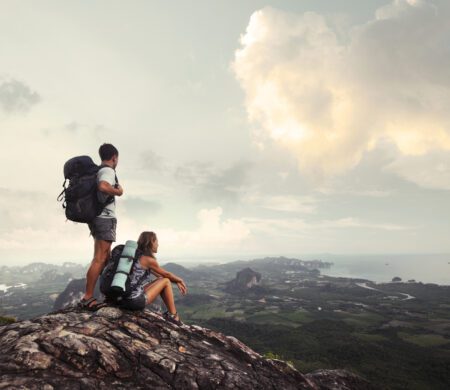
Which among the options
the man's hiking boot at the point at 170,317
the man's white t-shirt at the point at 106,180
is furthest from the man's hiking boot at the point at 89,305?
the man's white t-shirt at the point at 106,180

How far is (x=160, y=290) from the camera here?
10.8m

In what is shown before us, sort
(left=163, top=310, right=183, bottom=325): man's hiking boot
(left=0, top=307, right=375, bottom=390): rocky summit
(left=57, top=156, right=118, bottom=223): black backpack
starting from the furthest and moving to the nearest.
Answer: (left=163, top=310, right=183, bottom=325): man's hiking boot, (left=57, top=156, right=118, bottom=223): black backpack, (left=0, top=307, right=375, bottom=390): rocky summit

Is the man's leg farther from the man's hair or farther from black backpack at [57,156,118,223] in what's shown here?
the man's hair

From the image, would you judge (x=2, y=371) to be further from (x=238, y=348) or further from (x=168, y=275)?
(x=238, y=348)

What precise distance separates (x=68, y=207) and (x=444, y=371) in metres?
146

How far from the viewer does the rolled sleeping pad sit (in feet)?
30.1

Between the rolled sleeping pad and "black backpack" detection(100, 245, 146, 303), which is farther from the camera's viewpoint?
"black backpack" detection(100, 245, 146, 303)

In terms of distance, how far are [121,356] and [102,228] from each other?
4.01 m

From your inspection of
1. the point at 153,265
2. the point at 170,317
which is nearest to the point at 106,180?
the point at 153,265

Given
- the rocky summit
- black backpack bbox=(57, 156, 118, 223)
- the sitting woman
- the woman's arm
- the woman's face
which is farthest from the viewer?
the woman's face

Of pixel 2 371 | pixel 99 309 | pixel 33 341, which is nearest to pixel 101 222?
pixel 99 309

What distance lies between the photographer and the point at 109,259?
10.0 meters

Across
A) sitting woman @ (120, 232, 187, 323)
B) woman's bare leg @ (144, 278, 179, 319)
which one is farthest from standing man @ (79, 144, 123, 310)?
woman's bare leg @ (144, 278, 179, 319)

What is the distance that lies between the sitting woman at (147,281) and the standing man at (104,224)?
3.69 ft
